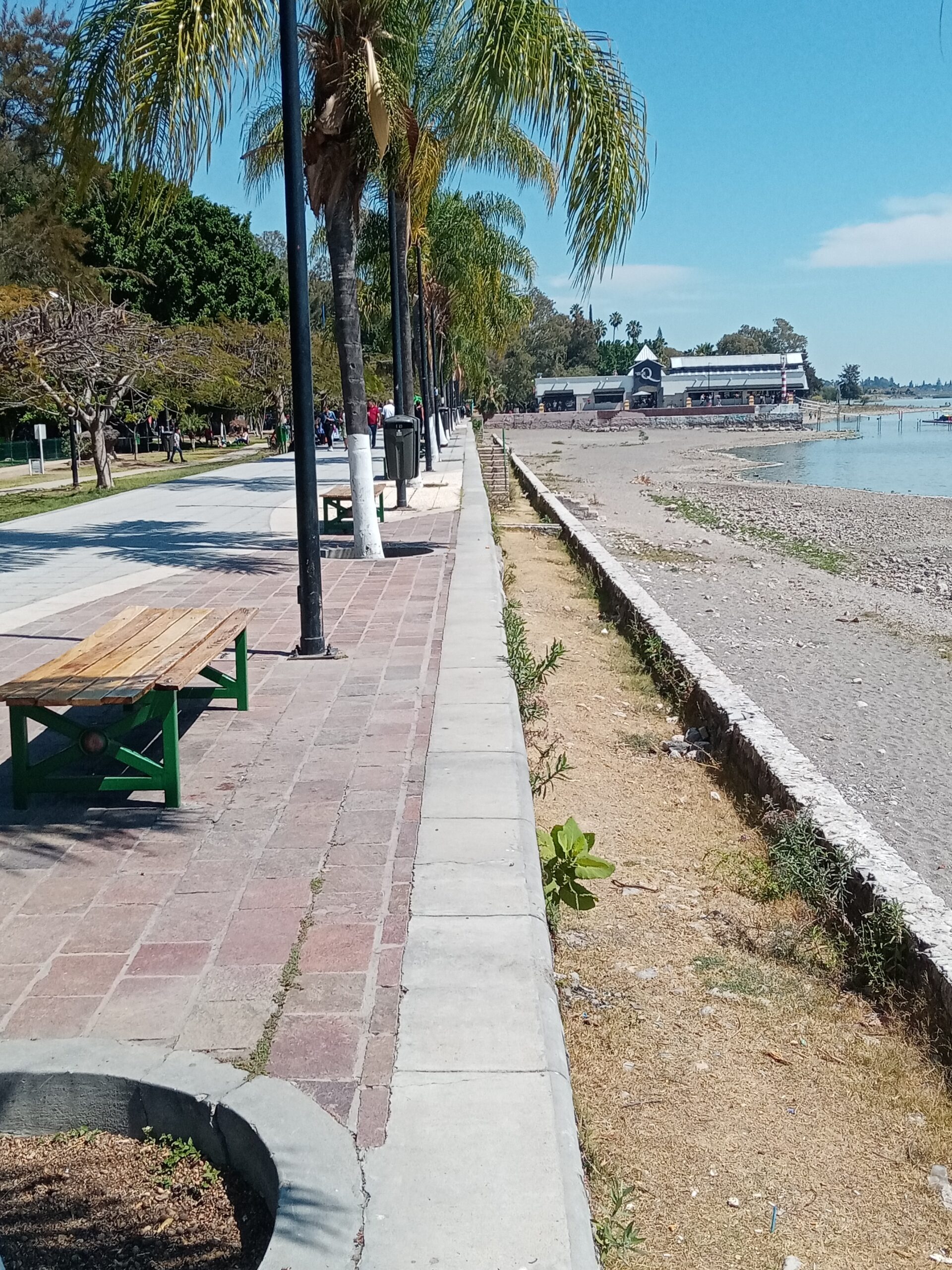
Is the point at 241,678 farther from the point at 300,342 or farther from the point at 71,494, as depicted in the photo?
the point at 71,494

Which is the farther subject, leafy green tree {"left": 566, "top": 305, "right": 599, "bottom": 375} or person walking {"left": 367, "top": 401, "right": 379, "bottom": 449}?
leafy green tree {"left": 566, "top": 305, "right": 599, "bottom": 375}

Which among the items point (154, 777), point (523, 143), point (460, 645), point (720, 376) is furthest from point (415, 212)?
point (720, 376)

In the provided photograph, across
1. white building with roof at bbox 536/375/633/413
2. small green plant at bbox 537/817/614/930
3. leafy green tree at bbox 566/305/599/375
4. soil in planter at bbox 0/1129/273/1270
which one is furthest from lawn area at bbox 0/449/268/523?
leafy green tree at bbox 566/305/599/375

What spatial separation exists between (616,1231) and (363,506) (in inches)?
400

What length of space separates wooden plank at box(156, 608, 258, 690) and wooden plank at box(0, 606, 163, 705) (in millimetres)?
407

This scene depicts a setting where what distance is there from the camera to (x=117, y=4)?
32.9 feet

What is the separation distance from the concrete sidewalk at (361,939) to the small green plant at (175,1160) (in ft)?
0.77

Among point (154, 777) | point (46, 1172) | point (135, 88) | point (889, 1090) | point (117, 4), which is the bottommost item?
point (889, 1090)

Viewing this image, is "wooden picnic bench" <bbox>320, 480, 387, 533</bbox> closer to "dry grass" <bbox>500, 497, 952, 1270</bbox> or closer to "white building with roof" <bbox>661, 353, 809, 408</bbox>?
"dry grass" <bbox>500, 497, 952, 1270</bbox>

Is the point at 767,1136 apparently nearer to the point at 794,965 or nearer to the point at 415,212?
the point at 794,965

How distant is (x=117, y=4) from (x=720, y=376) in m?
129

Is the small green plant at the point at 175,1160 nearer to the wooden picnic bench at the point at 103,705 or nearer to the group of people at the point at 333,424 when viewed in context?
the wooden picnic bench at the point at 103,705

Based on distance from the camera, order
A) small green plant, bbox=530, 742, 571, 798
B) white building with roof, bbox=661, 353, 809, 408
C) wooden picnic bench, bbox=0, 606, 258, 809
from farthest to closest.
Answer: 1. white building with roof, bbox=661, 353, 809, 408
2. small green plant, bbox=530, 742, 571, 798
3. wooden picnic bench, bbox=0, 606, 258, 809

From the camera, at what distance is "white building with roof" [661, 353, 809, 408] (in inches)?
5157
